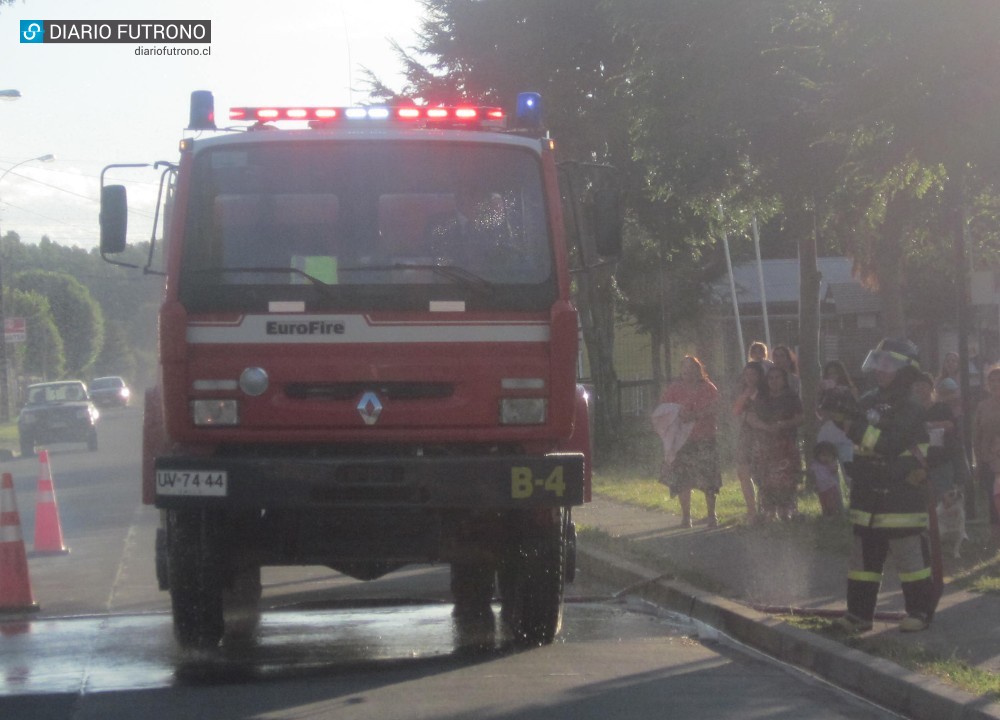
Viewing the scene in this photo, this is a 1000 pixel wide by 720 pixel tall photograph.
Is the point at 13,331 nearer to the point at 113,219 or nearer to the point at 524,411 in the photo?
the point at 113,219

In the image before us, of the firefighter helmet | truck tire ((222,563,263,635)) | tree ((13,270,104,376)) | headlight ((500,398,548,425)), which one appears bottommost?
truck tire ((222,563,263,635))

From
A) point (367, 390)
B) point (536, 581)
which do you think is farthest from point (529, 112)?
point (536, 581)

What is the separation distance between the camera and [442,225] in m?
7.61

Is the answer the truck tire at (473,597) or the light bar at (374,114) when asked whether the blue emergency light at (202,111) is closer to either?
the light bar at (374,114)

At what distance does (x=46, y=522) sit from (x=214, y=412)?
688 cm

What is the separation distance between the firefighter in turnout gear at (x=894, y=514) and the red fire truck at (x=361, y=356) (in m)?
1.62

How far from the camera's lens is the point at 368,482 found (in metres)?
7.24

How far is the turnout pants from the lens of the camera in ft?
26.6

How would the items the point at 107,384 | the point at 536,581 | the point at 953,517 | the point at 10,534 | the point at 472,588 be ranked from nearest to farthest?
the point at 536,581 < the point at 472,588 < the point at 10,534 < the point at 953,517 < the point at 107,384

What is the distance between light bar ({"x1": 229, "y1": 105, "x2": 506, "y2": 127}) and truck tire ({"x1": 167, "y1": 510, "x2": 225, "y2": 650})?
2178 millimetres

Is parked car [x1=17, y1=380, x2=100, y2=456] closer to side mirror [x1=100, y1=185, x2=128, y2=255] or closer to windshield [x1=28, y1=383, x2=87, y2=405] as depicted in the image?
windshield [x1=28, y1=383, x2=87, y2=405]

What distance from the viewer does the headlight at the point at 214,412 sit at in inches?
287

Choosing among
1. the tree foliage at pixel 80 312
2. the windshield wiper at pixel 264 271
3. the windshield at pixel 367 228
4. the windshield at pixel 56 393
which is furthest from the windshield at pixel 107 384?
the windshield wiper at pixel 264 271

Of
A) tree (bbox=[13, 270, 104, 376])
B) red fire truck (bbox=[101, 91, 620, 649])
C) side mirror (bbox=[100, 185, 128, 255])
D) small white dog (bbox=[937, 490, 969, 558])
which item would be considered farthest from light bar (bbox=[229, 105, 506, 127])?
tree (bbox=[13, 270, 104, 376])
